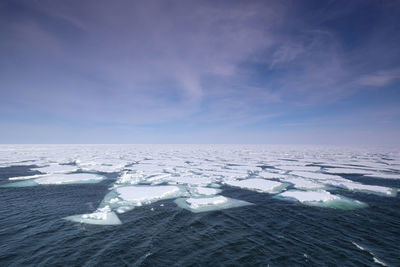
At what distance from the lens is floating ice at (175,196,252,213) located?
33.4ft

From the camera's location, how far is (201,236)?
7.34 meters

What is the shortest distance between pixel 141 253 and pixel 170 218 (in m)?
2.83

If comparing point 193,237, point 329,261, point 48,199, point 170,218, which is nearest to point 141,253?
point 193,237

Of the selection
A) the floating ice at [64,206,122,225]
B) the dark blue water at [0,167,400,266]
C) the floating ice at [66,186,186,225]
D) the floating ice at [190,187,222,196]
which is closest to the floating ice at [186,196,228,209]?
the dark blue water at [0,167,400,266]

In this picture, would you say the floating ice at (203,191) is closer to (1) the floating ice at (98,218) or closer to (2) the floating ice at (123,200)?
(2) the floating ice at (123,200)

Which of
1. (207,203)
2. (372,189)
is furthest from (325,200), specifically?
(207,203)

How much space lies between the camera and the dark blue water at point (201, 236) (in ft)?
19.1

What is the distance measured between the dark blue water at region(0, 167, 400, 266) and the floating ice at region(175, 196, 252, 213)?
0.46m

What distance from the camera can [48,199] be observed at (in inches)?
447

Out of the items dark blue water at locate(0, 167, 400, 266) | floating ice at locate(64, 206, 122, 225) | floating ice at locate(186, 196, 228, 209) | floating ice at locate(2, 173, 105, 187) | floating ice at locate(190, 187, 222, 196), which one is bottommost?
dark blue water at locate(0, 167, 400, 266)

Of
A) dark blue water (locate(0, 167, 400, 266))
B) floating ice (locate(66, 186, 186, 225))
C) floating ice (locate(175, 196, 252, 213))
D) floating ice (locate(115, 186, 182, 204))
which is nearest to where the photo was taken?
dark blue water (locate(0, 167, 400, 266))

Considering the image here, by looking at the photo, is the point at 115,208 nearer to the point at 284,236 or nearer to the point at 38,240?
the point at 38,240

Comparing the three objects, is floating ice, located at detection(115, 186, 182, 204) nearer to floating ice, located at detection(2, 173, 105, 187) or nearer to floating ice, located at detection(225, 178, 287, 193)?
floating ice, located at detection(225, 178, 287, 193)

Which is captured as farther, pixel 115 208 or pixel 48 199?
pixel 48 199
